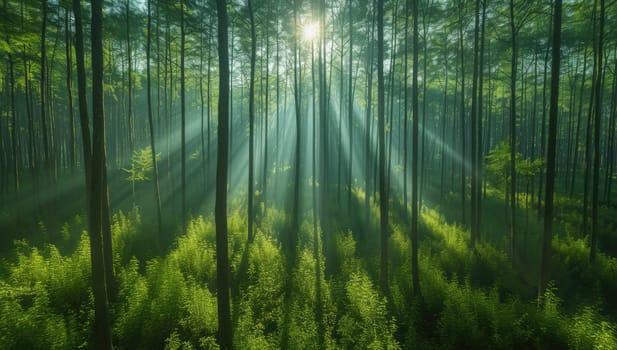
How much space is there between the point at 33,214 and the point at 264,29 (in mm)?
16900

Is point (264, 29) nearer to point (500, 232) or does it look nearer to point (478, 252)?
point (478, 252)

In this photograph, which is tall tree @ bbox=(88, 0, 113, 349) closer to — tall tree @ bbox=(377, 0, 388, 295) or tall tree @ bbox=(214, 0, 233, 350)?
tall tree @ bbox=(214, 0, 233, 350)

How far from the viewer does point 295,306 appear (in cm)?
618

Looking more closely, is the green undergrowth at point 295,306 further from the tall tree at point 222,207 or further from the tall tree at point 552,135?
the tall tree at point 552,135

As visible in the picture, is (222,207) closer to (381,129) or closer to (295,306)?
(295,306)

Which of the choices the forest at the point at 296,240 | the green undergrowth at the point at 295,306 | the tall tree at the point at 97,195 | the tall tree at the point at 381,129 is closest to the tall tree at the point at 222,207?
the forest at the point at 296,240

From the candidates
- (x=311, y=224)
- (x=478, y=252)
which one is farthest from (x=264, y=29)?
(x=478, y=252)

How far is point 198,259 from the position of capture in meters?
8.38

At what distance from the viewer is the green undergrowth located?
5.17 metres

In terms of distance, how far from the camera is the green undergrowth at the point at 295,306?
17.0ft

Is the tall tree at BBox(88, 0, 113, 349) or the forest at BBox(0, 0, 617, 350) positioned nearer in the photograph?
the tall tree at BBox(88, 0, 113, 349)

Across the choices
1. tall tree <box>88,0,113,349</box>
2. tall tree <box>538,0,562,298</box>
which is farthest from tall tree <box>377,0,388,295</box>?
tall tree <box>88,0,113,349</box>

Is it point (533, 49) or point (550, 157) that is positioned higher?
point (533, 49)

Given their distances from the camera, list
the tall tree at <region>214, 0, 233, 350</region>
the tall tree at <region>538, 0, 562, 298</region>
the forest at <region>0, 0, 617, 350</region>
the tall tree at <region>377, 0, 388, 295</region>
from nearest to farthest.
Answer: the tall tree at <region>214, 0, 233, 350</region>
the forest at <region>0, 0, 617, 350</region>
the tall tree at <region>538, 0, 562, 298</region>
the tall tree at <region>377, 0, 388, 295</region>
